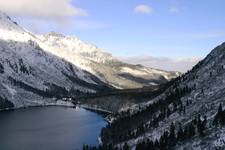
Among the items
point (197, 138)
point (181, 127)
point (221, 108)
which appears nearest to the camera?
point (197, 138)

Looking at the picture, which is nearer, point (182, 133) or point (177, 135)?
point (182, 133)

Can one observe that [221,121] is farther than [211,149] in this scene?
Yes

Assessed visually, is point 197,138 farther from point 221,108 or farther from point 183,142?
point 221,108

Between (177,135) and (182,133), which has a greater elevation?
(182,133)

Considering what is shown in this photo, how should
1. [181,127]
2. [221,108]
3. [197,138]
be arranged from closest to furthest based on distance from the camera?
[197,138] < [221,108] < [181,127]

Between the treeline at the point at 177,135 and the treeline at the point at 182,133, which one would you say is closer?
the treeline at the point at 182,133

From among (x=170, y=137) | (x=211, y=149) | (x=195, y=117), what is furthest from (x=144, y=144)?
(x=211, y=149)

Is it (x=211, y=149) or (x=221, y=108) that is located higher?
(x=221, y=108)

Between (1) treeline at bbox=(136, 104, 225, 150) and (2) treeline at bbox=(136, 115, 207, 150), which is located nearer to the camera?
(1) treeline at bbox=(136, 104, 225, 150)

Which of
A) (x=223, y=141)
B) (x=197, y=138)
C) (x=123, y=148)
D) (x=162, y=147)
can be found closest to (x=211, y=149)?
(x=223, y=141)
